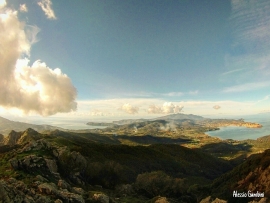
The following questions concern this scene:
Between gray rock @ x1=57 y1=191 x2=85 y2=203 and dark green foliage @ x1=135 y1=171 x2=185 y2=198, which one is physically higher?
gray rock @ x1=57 y1=191 x2=85 y2=203

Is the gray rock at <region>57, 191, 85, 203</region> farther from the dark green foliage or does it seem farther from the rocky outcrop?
the dark green foliage

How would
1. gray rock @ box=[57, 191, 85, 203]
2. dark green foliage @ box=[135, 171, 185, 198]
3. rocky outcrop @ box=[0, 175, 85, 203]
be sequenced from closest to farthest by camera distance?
rocky outcrop @ box=[0, 175, 85, 203] → gray rock @ box=[57, 191, 85, 203] → dark green foliage @ box=[135, 171, 185, 198]

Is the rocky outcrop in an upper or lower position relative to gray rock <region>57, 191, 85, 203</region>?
upper

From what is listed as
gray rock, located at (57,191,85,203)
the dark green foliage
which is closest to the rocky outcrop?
gray rock, located at (57,191,85,203)

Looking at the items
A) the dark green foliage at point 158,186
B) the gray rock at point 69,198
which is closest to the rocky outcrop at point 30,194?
the gray rock at point 69,198

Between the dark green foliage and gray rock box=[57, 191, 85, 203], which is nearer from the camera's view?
gray rock box=[57, 191, 85, 203]

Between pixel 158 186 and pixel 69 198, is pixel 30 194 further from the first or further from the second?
pixel 158 186

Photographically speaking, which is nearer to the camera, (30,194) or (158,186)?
(30,194)

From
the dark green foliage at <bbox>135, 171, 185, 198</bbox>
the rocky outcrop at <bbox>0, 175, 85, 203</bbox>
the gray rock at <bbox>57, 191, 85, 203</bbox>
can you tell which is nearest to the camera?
the rocky outcrop at <bbox>0, 175, 85, 203</bbox>

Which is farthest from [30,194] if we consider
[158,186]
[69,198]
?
[158,186]

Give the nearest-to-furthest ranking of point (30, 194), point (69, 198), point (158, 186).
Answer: point (30, 194) → point (69, 198) → point (158, 186)


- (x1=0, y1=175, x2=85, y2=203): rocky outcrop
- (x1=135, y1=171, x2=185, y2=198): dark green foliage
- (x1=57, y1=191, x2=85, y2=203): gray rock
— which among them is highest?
(x1=0, y1=175, x2=85, y2=203): rocky outcrop

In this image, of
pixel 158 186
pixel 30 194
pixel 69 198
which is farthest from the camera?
pixel 158 186

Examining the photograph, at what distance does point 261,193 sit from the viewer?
90.4 m
